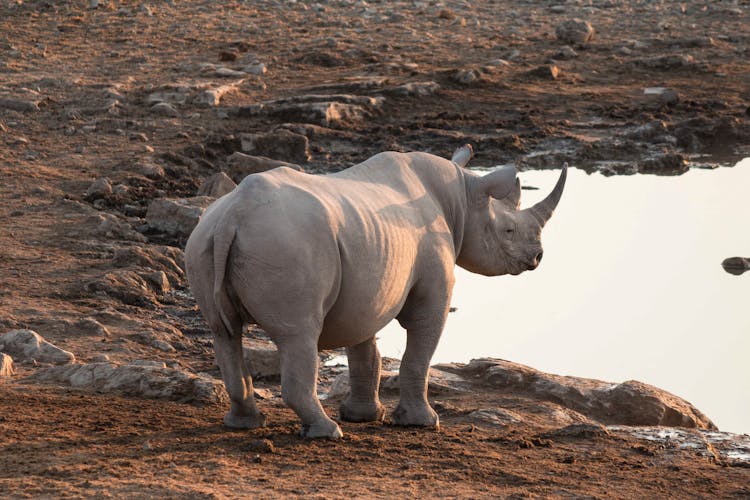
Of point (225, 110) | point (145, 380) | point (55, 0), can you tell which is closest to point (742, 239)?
point (225, 110)

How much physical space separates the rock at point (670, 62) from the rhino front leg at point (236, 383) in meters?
14.1

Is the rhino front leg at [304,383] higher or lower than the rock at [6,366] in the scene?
higher

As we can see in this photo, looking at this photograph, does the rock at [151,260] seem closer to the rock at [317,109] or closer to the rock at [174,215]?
the rock at [174,215]

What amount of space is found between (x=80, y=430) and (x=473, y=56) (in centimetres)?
1430

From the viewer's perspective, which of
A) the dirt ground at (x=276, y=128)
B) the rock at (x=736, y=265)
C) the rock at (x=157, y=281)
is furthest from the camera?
the rock at (x=736, y=265)

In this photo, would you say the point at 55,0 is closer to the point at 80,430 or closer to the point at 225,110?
the point at 225,110

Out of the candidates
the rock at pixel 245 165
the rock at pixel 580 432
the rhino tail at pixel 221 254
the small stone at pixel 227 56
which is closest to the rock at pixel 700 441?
the rock at pixel 580 432

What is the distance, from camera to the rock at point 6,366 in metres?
8.69

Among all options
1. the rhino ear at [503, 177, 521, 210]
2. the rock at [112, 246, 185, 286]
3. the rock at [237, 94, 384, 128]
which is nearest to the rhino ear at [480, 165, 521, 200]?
the rhino ear at [503, 177, 521, 210]

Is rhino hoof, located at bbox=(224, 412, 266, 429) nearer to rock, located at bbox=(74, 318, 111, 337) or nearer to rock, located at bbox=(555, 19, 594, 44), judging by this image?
rock, located at bbox=(74, 318, 111, 337)

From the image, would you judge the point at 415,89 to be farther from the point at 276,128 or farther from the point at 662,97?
the point at 662,97

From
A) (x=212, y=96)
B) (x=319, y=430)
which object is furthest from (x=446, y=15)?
(x=319, y=430)

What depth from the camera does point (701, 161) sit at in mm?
17531

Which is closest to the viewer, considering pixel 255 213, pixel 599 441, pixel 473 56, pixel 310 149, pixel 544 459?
pixel 255 213
